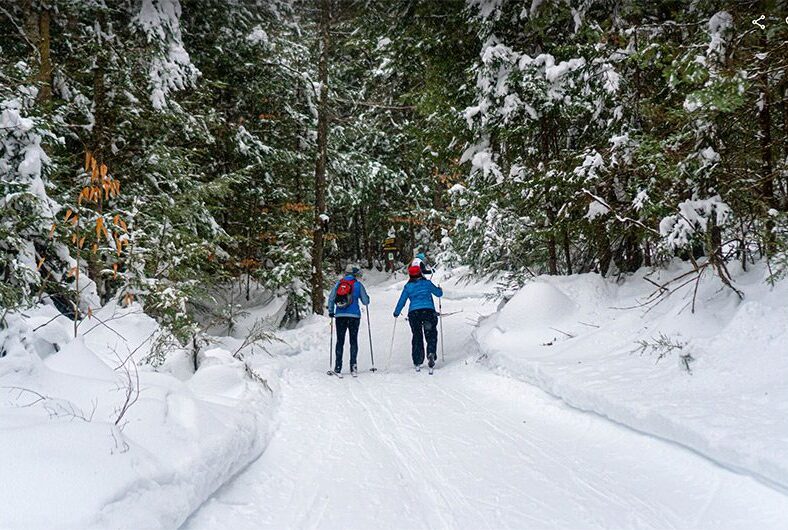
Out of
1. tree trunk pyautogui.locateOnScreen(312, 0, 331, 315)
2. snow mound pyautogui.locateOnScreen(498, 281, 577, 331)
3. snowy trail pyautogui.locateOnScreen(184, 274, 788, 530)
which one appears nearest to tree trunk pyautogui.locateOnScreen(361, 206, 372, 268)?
tree trunk pyautogui.locateOnScreen(312, 0, 331, 315)

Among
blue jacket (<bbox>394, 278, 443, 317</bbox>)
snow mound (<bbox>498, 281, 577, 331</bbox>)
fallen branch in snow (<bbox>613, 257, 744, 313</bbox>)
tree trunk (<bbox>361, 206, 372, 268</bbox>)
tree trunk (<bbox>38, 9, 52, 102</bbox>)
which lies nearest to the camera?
fallen branch in snow (<bbox>613, 257, 744, 313</bbox>)

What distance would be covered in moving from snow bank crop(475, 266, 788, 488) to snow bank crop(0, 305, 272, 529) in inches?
149

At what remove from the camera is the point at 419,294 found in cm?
957

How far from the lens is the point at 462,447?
4789mm

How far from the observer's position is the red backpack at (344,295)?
9250 mm

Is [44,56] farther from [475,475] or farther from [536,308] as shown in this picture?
[536,308]

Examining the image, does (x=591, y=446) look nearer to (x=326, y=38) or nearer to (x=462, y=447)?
(x=462, y=447)

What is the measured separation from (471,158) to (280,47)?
773 cm

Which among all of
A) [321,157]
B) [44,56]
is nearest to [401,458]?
[44,56]

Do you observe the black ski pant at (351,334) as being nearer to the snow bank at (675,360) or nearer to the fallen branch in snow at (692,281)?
the snow bank at (675,360)

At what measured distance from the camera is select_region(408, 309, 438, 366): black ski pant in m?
9.34

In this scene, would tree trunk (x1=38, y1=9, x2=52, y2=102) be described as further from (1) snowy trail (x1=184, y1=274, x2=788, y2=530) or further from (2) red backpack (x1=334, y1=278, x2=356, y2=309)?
(1) snowy trail (x1=184, y1=274, x2=788, y2=530)

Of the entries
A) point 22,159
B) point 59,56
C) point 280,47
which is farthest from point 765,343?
point 280,47

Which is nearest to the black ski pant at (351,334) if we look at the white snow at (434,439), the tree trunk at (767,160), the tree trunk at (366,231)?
the white snow at (434,439)
